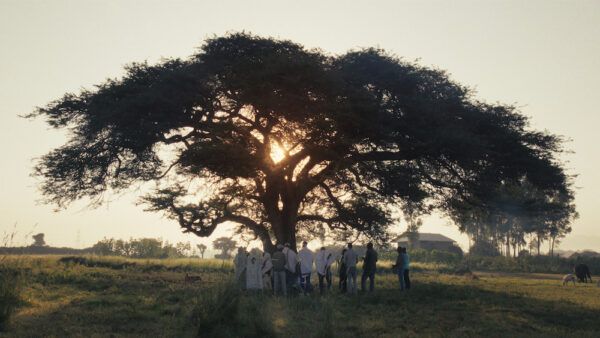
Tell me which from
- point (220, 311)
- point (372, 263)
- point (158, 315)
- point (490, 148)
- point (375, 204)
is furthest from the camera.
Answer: point (375, 204)

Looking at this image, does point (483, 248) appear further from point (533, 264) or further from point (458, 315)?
point (458, 315)

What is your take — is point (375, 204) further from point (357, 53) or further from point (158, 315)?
point (158, 315)

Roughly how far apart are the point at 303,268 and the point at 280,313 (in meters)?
7.78

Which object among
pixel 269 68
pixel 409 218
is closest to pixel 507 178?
pixel 409 218

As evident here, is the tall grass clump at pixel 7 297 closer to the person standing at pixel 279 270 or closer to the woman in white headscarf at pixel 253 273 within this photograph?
the person standing at pixel 279 270

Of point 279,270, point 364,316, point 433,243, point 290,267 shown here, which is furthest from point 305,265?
point 433,243

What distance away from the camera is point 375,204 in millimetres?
34312

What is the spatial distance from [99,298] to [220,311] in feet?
25.4

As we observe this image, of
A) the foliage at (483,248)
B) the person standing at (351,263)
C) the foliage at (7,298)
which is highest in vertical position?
the foliage at (483,248)

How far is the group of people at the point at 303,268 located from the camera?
24547mm

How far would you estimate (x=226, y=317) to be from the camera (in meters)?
12.9

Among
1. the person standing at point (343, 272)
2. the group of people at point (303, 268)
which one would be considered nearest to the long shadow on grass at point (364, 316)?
the group of people at point (303, 268)

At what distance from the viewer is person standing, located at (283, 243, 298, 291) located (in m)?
24.5

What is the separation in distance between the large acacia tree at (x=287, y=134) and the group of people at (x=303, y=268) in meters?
5.10
